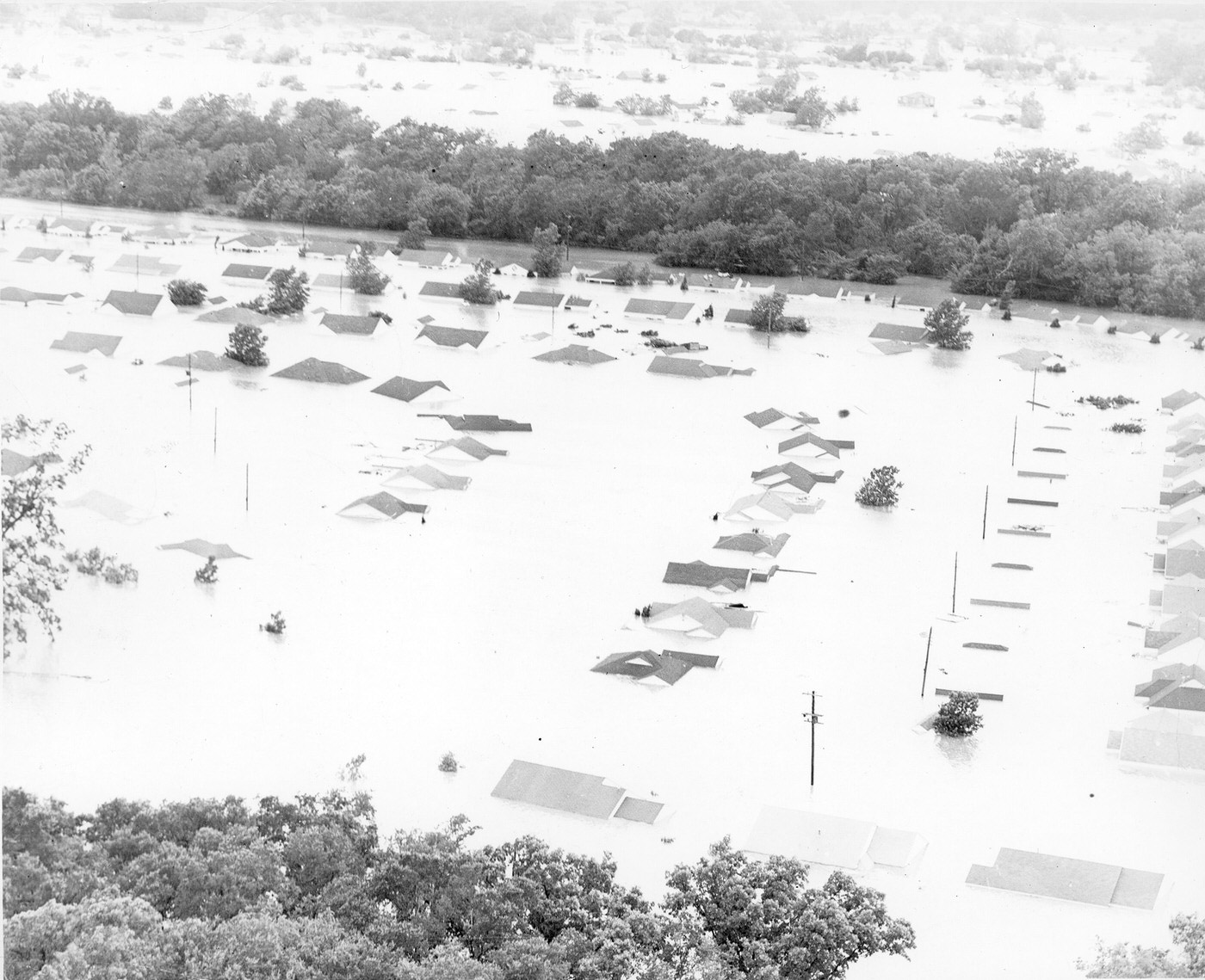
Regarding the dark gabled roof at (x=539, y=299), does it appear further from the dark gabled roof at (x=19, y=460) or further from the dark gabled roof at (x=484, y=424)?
A: the dark gabled roof at (x=19, y=460)

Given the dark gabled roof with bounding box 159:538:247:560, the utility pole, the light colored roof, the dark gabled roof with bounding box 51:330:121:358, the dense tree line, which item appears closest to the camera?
the utility pole

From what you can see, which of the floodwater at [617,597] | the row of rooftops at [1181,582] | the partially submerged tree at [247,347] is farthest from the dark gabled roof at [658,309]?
the row of rooftops at [1181,582]

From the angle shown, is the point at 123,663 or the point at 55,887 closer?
the point at 55,887

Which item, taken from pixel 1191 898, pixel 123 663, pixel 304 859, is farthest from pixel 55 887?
pixel 1191 898

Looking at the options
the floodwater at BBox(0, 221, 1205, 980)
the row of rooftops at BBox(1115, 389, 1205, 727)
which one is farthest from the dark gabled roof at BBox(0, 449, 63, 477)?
the row of rooftops at BBox(1115, 389, 1205, 727)

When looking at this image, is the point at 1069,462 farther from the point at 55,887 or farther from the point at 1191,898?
the point at 55,887

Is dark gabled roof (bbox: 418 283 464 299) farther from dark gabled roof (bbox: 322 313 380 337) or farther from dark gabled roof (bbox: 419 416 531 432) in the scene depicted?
dark gabled roof (bbox: 419 416 531 432)

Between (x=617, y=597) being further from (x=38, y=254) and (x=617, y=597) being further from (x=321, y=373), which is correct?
(x=38, y=254)
